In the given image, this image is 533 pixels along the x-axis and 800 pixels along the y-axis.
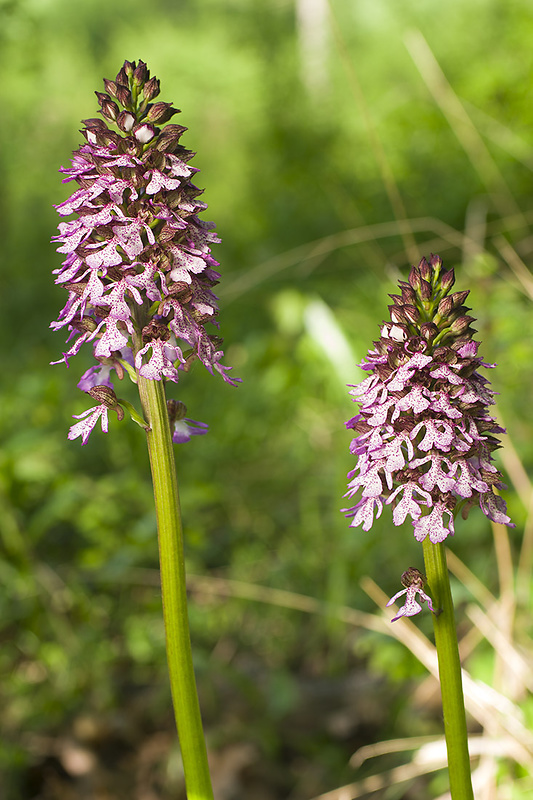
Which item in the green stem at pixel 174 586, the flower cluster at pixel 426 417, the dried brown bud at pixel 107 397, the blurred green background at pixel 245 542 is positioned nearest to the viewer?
the flower cluster at pixel 426 417

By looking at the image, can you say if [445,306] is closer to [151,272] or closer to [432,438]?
[432,438]

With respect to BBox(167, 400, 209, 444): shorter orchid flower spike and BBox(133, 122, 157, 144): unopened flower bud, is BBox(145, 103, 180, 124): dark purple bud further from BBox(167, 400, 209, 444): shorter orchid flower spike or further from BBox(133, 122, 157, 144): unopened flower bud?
BBox(167, 400, 209, 444): shorter orchid flower spike

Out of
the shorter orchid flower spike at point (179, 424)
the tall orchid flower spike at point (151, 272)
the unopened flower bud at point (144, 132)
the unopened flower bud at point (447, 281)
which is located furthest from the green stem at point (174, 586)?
the unopened flower bud at point (447, 281)

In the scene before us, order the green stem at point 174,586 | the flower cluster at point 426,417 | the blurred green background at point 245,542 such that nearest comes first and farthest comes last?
1. the flower cluster at point 426,417
2. the green stem at point 174,586
3. the blurred green background at point 245,542

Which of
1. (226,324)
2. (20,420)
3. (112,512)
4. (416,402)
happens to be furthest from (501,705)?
(226,324)

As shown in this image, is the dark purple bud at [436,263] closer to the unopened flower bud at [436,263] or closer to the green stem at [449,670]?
the unopened flower bud at [436,263]

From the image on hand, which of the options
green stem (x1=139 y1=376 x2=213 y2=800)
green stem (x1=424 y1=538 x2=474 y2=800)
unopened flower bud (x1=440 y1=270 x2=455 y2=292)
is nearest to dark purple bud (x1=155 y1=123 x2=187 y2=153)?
green stem (x1=139 y1=376 x2=213 y2=800)

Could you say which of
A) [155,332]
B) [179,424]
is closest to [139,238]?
[155,332]
